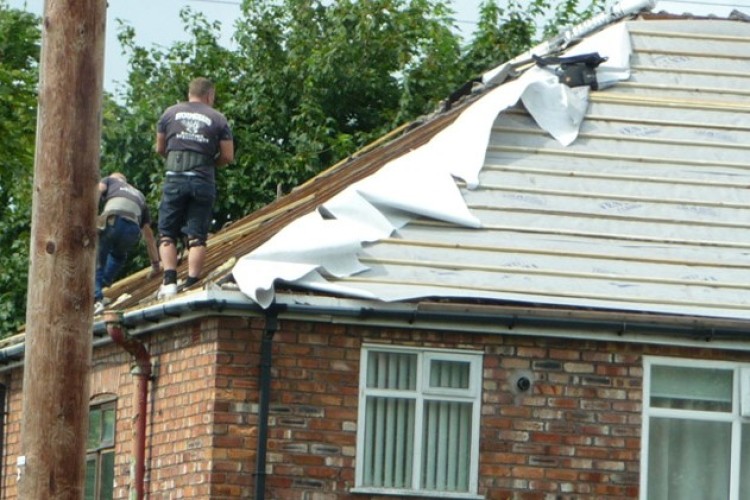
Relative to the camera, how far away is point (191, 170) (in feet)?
56.5

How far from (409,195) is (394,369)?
5.13 feet

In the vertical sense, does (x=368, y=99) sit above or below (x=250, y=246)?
above

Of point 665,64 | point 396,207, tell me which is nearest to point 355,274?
point 396,207

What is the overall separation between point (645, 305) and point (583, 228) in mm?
1065

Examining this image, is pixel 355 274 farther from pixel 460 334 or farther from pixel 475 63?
pixel 475 63

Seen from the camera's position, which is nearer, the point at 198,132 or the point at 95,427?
the point at 198,132

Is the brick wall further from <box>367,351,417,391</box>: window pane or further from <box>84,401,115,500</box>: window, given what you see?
<box>84,401,115,500</box>: window

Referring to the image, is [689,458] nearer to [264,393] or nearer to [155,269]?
[264,393]

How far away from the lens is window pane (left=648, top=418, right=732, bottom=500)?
17.5m

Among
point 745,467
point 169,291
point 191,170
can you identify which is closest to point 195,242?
point 169,291

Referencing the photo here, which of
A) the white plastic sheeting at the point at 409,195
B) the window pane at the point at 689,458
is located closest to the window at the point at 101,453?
the white plastic sheeting at the point at 409,195

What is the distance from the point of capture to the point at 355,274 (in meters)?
17.3

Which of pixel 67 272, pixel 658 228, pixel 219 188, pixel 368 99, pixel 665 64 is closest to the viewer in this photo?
pixel 67 272

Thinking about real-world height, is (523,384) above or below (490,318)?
below
